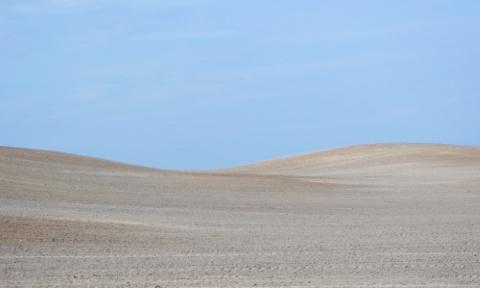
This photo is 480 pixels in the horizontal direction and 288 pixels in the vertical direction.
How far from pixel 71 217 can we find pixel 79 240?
375 centimetres

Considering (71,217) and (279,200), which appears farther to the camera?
(279,200)

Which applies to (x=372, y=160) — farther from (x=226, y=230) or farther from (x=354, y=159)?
(x=226, y=230)

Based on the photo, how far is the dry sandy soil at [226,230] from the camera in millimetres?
12344

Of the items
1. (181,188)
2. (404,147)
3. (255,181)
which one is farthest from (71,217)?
(404,147)

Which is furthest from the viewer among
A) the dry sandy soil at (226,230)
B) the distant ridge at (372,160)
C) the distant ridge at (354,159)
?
the distant ridge at (372,160)

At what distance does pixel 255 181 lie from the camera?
34.4m

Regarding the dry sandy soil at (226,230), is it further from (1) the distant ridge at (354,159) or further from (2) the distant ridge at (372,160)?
(2) the distant ridge at (372,160)

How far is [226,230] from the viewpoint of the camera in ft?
60.8

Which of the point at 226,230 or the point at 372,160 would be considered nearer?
the point at 226,230

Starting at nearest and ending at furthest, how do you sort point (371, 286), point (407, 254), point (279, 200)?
point (371, 286)
point (407, 254)
point (279, 200)

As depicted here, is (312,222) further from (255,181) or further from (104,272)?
(255,181)

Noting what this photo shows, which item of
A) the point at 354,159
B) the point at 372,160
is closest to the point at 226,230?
the point at 372,160

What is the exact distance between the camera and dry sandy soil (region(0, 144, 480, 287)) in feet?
40.5

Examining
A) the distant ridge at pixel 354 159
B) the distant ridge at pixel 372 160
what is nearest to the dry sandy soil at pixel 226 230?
the distant ridge at pixel 354 159
